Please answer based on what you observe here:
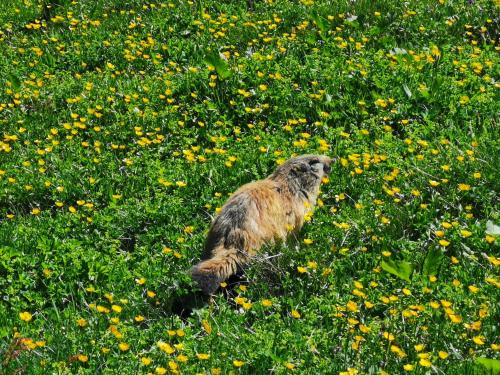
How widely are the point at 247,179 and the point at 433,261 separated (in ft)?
6.82

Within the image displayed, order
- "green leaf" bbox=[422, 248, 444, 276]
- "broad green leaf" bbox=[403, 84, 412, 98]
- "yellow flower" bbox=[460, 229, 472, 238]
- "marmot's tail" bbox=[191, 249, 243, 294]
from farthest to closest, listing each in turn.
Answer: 1. "broad green leaf" bbox=[403, 84, 412, 98]
2. "yellow flower" bbox=[460, 229, 472, 238]
3. "green leaf" bbox=[422, 248, 444, 276]
4. "marmot's tail" bbox=[191, 249, 243, 294]

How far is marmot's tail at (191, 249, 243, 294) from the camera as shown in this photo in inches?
206

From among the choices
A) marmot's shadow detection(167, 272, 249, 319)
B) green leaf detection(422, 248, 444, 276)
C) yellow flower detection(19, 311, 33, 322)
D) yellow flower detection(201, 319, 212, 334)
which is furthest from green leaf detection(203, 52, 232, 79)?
yellow flower detection(19, 311, 33, 322)

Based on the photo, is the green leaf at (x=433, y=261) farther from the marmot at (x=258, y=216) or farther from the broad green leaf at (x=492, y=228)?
the marmot at (x=258, y=216)

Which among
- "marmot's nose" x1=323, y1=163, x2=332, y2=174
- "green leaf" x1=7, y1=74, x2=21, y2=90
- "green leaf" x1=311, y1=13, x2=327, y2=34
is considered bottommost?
"marmot's nose" x1=323, y1=163, x2=332, y2=174

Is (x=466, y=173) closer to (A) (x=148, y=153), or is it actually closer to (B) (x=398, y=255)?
(B) (x=398, y=255)

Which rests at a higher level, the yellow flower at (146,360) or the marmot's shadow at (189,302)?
the yellow flower at (146,360)

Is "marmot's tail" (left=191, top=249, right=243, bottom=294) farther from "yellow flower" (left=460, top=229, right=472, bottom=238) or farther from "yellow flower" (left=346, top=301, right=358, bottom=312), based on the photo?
"yellow flower" (left=460, top=229, right=472, bottom=238)

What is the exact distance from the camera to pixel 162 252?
19.7ft

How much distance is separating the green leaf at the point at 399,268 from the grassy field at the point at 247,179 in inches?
0.7

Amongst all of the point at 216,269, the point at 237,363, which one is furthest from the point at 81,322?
the point at 237,363

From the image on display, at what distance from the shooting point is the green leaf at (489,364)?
4.23 meters

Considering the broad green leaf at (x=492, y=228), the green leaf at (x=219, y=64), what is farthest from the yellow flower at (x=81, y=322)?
the green leaf at (x=219, y=64)

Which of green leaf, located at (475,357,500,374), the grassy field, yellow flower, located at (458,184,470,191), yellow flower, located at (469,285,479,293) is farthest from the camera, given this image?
yellow flower, located at (458,184,470,191)
